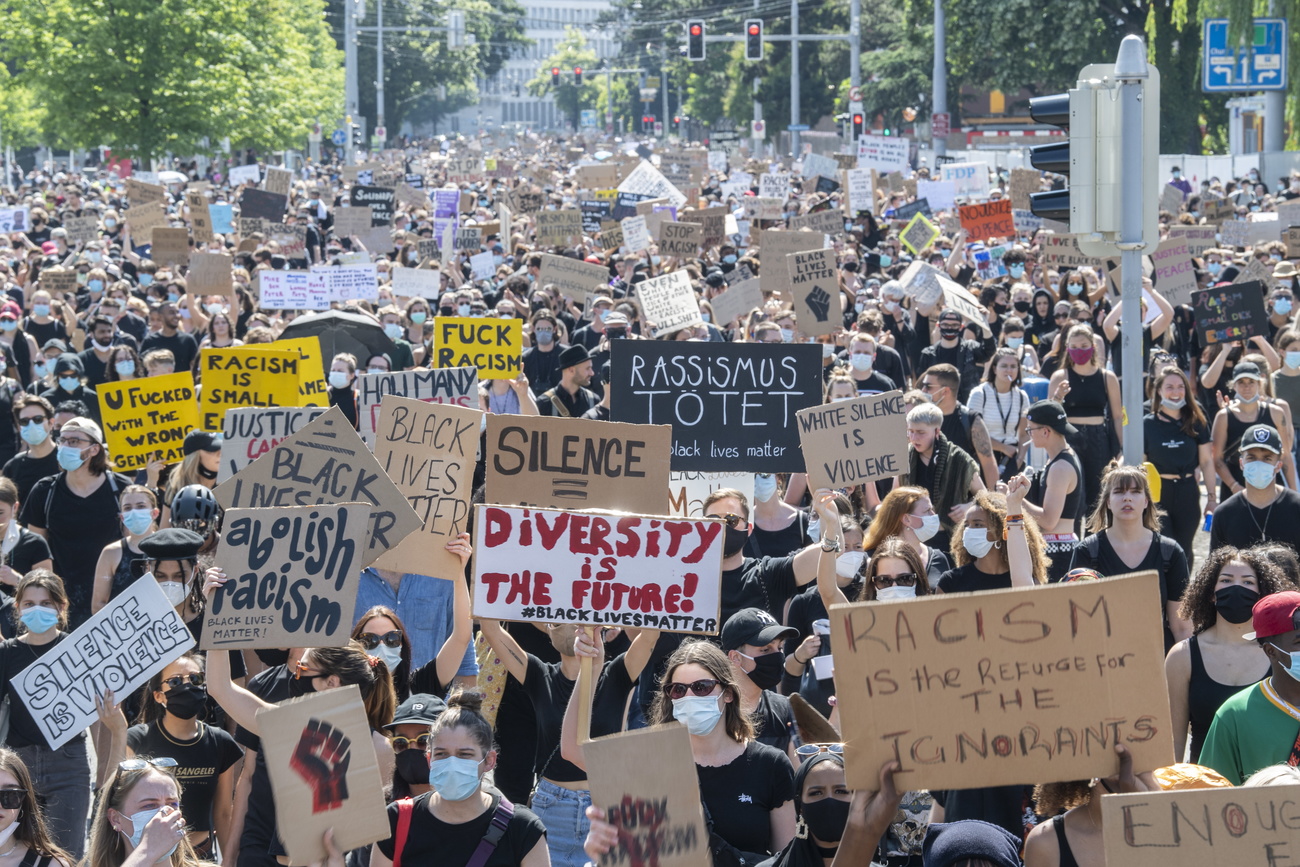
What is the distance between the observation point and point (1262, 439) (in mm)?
8188

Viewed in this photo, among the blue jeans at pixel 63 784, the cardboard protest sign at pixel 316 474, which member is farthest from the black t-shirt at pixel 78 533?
the blue jeans at pixel 63 784

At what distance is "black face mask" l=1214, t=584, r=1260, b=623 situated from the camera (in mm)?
5797

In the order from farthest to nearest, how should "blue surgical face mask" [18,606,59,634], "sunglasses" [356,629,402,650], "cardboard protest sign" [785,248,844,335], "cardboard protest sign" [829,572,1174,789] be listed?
"cardboard protest sign" [785,248,844,335], "blue surgical face mask" [18,606,59,634], "sunglasses" [356,629,402,650], "cardboard protest sign" [829,572,1174,789]

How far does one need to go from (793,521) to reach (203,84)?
34.5 meters

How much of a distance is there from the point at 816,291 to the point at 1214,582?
356 inches

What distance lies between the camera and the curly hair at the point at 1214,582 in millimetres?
5880

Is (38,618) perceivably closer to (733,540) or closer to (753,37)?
(733,540)

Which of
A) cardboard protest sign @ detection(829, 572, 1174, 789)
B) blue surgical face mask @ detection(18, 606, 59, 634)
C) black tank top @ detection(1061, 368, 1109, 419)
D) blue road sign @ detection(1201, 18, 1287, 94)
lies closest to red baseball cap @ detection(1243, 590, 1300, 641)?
cardboard protest sign @ detection(829, 572, 1174, 789)

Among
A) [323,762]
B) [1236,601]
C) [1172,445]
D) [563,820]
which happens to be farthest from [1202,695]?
[1172,445]

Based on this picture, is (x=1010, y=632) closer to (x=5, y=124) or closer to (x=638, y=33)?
(x=5, y=124)

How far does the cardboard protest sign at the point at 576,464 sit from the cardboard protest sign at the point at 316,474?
54 cm

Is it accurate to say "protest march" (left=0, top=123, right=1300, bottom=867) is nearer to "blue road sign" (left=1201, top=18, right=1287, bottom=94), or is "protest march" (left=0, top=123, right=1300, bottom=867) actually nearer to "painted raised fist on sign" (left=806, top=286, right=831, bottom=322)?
"painted raised fist on sign" (left=806, top=286, right=831, bottom=322)

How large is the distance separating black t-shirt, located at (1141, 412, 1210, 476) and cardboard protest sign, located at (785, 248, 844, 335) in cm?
493

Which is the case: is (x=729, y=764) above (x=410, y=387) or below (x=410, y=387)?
below
